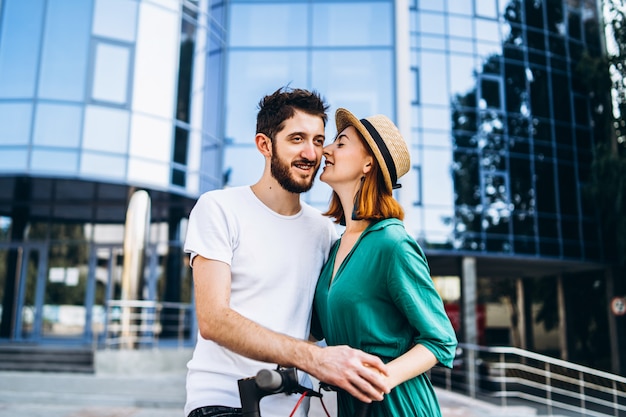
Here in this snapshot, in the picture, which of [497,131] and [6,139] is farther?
[497,131]

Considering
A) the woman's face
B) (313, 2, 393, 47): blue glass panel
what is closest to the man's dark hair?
the woman's face

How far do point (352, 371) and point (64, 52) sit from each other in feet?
47.0

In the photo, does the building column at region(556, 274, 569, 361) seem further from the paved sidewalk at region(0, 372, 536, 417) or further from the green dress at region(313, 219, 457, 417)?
the green dress at region(313, 219, 457, 417)

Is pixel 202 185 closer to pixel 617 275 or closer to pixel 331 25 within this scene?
pixel 331 25

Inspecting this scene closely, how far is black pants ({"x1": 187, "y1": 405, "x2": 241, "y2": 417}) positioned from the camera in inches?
74.7

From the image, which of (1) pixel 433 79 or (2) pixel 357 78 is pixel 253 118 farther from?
(1) pixel 433 79

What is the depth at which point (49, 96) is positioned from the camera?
45.0ft

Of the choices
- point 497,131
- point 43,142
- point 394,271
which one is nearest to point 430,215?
point 497,131

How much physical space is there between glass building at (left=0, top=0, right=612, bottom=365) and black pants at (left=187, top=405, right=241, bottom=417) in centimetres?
1278

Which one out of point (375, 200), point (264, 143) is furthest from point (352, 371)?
point (264, 143)

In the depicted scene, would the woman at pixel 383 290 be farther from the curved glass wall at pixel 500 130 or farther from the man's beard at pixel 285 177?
the curved glass wall at pixel 500 130

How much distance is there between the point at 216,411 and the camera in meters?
1.91

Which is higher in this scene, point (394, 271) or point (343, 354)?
point (394, 271)

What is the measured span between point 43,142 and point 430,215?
11.8 meters
